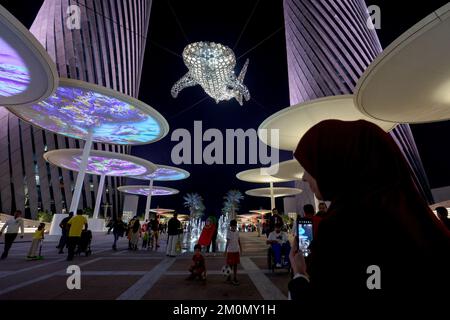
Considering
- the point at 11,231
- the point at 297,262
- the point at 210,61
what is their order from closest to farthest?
the point at 297,262 → the point at 11,231 → the point at 210,61

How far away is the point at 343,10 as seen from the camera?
5053 centimetres

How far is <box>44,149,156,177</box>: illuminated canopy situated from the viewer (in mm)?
24172

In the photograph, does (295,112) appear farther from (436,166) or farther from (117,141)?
(436,166)

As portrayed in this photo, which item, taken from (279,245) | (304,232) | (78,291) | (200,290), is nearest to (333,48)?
(279,245)

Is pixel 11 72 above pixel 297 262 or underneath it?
above

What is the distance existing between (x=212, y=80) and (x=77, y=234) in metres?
9.38

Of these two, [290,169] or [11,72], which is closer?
[11,72]

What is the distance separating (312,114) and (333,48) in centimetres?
4222

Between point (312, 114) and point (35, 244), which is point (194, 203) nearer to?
point (312, 114)

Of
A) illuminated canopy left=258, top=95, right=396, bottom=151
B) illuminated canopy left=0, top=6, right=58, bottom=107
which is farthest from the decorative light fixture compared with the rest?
illuminated canopy left=0, top=6, right=58, bottom=107

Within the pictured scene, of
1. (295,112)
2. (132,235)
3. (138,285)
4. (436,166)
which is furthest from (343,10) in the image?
(138,285)

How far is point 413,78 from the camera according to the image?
379 inches
